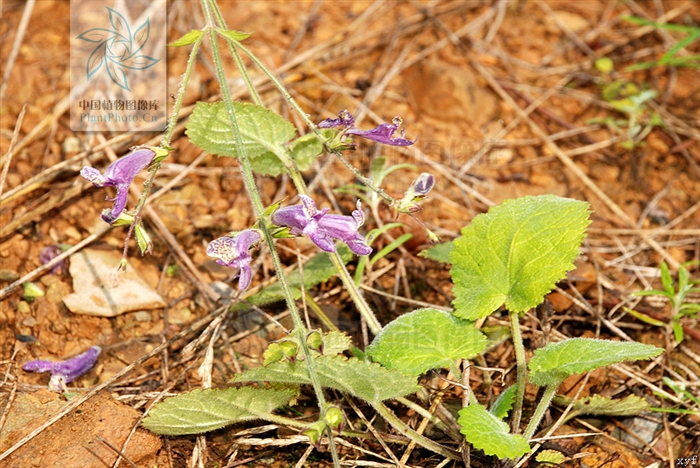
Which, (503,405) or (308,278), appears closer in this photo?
(503,405)

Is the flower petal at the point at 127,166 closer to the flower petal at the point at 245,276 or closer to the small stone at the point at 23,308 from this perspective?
the flower petal at the point at 245,276

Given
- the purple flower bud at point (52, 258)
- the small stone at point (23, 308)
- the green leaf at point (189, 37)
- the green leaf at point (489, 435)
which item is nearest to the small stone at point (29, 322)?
the small stone at point (23, 308)

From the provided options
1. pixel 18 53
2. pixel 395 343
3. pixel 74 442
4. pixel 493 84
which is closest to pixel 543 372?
pixel 395 343

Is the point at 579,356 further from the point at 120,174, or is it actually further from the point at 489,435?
the point at 120,174

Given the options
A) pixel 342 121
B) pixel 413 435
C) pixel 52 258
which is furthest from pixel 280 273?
pixel 52 258

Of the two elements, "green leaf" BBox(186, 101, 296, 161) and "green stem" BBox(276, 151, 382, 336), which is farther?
"green leaf" BBox(186, 101, 296, 161)

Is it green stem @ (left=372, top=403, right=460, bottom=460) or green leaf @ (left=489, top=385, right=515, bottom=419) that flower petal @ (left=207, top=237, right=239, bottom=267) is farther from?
green leaf @ (left=489, top=385, right=515, bottom=419)

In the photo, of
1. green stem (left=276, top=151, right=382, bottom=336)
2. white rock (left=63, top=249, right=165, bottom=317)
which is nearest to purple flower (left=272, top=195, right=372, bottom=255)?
green stem (left=276, top=151, right=382, bottom=336)

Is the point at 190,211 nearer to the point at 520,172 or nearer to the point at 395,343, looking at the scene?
the point at 395,343
